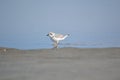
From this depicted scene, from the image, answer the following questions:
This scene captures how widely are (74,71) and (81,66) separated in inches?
7.1

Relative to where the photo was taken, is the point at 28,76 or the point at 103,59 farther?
the point at 103,59

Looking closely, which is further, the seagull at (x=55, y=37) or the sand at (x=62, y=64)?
the seagull at (x=55, y=37)

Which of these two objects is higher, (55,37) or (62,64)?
(55,37)

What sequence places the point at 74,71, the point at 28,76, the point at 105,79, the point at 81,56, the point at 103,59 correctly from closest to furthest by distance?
the point at 105,79 → the point at 28,76 → the point at 74,71 → the point at 103,59 → the point at 81,56

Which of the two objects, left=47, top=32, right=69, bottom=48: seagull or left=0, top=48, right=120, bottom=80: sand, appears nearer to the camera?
left=0, top=48, right=120, bottom=80: sand

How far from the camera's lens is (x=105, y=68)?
70.4 inches

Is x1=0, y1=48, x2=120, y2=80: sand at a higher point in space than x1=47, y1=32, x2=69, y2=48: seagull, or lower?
lower

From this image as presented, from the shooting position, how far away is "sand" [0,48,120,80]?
1.59 meters

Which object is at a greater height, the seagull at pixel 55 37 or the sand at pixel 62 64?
the seagull at pixel 55 37

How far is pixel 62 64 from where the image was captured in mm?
1979

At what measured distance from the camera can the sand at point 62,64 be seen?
1587mm

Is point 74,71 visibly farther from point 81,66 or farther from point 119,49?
point 119,49

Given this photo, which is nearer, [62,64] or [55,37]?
[62,64]

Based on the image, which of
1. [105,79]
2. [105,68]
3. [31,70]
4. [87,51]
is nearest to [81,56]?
[87,51]
